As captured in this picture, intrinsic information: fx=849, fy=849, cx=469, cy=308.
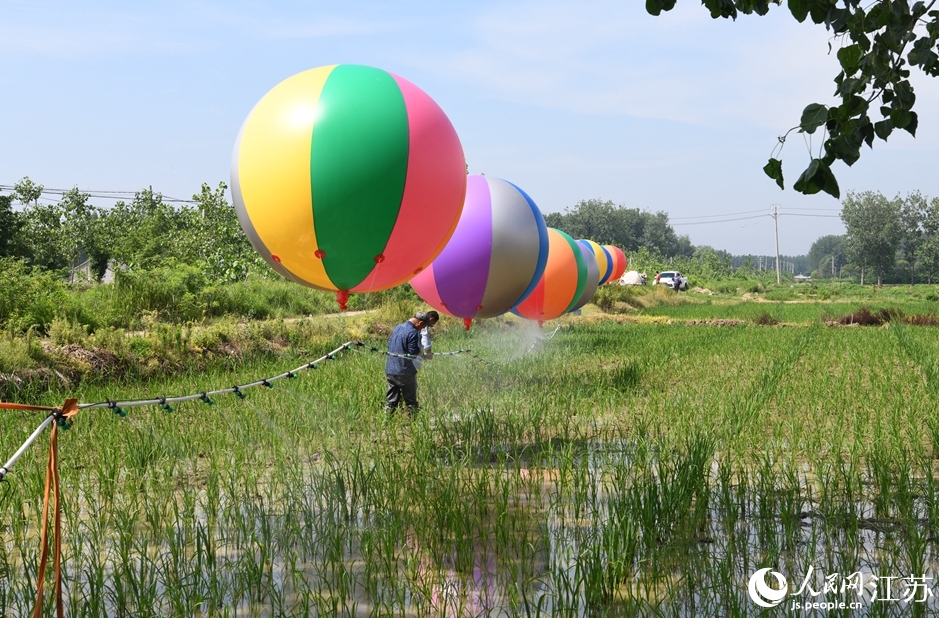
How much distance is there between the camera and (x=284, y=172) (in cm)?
453

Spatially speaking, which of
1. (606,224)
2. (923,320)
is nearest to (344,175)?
(923,320)

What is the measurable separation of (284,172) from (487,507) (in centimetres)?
233

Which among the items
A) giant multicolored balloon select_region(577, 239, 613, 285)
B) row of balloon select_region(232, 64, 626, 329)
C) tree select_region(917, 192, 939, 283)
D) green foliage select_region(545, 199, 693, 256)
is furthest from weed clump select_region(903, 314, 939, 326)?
green foliage select_region(545, 199, 693, 256)

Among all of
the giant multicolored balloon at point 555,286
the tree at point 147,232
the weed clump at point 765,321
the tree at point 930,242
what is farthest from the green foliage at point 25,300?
the tree at point 930,242

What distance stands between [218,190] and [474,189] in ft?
87.1

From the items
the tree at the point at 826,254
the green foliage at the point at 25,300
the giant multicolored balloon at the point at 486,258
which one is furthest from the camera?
the tree at the point at 826,254

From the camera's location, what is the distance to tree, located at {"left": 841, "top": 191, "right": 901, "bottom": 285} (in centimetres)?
7231

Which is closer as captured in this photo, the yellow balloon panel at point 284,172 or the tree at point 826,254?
the yellow balloon panel at point 284,172

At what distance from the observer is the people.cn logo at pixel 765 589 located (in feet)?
12.3

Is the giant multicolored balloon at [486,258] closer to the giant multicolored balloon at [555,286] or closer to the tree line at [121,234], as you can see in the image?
the giant multicolored balloon at [555,286]

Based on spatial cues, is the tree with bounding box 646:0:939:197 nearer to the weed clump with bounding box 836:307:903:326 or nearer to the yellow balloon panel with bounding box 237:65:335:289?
the yellow balloon panel with bounding box 237:65:335:289

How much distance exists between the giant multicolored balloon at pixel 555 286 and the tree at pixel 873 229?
229 ft

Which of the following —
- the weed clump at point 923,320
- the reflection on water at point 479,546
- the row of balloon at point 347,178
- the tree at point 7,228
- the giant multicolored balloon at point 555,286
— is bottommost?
the reflection on water at point 479,546

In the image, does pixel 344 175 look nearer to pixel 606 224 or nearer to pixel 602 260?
pixel 602 260
